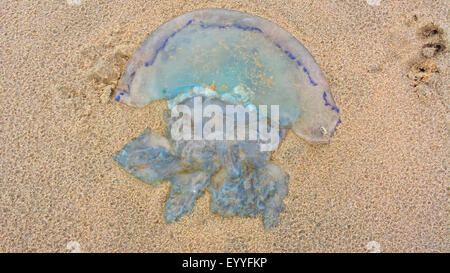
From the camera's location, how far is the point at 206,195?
5.94ft

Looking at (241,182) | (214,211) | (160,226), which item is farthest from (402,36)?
(160,226)

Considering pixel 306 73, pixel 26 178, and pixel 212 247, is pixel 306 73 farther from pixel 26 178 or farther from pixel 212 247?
pixel 26 178

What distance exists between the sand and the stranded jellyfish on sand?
0.07 meters

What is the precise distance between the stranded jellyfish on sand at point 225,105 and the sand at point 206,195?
65mm

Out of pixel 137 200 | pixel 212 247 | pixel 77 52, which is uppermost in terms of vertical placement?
pixel 77 52

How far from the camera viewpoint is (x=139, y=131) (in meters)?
1.86

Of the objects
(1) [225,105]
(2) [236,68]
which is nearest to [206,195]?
(1) [225,105]

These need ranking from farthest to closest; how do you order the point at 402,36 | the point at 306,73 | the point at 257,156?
the point at 402,36, the point at 306,73, the point at 257,156

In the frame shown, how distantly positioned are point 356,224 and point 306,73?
779 millimetres

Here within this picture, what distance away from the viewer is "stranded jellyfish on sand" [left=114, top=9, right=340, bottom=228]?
68.5 inches

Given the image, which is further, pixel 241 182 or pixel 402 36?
pixel 402 36

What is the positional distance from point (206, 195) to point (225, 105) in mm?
436

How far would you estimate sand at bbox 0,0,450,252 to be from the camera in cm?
181

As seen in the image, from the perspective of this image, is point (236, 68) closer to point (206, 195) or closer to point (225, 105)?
point (225, 105)
